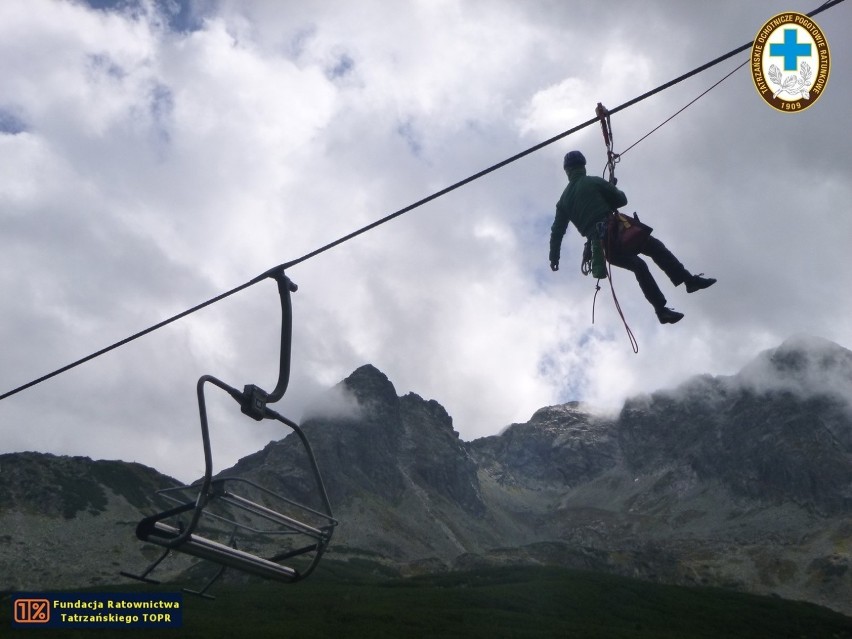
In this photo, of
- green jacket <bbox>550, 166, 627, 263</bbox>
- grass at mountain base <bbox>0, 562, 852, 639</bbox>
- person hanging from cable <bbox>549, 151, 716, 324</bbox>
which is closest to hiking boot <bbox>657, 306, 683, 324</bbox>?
person hanging from cable <bbox>549, 151, 716, 324</bbox>

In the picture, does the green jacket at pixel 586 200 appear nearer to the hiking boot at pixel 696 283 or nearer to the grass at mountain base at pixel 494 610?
the hiking boot at pixel 696 283

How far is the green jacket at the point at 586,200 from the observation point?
43.3 feet

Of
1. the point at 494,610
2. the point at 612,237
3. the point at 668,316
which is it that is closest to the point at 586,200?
the point at 612,237

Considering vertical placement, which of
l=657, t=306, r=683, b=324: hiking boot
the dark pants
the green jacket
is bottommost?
l=657, t=306, r=683, b=324: hiking boot

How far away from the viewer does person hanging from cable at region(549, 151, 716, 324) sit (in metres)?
12.9

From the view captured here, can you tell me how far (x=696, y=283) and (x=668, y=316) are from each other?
0.71 meters

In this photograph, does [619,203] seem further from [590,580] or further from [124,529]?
[124,529]

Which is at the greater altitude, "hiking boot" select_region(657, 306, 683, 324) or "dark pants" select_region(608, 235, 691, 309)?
"dark pants" select_region(608, 235, 691, 309)

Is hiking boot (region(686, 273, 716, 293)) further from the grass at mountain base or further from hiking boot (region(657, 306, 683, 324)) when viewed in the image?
the grass at mountain base

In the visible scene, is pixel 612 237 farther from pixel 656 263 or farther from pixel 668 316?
pixel 668 316

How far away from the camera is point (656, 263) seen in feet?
43.0

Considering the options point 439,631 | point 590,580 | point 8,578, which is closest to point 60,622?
point 439,631

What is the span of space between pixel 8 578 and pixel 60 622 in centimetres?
6693

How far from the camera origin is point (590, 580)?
169750 millimetres
